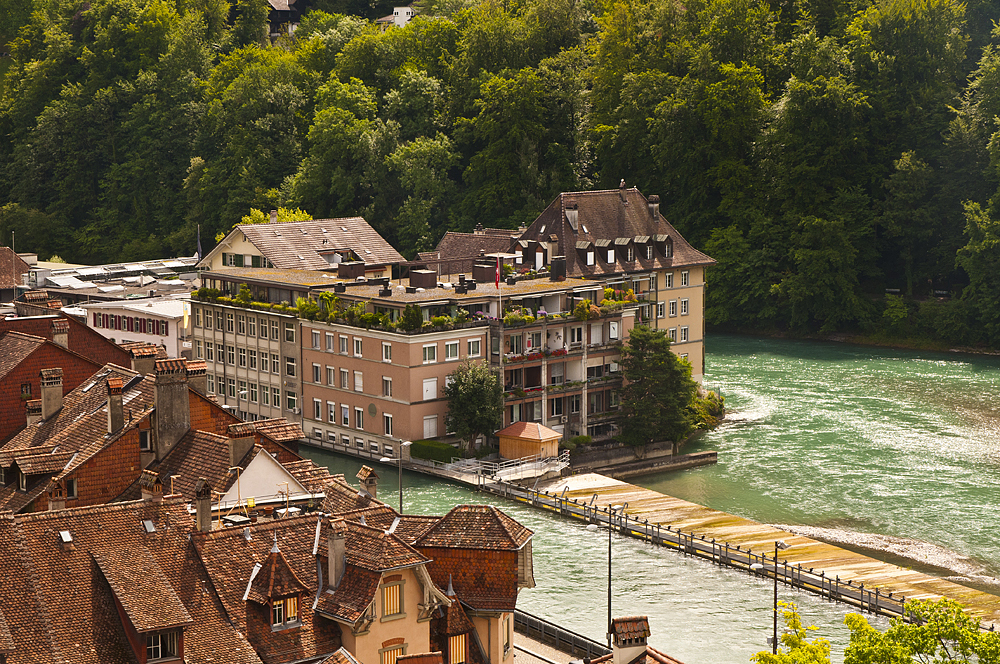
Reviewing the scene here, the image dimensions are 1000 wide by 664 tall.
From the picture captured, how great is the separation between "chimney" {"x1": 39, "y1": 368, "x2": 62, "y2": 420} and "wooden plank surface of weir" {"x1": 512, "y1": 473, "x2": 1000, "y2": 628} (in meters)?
23.8

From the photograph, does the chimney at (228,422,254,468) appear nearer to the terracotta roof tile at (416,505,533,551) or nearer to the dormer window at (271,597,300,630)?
the terracotta roof tile at (416,505,533,551)

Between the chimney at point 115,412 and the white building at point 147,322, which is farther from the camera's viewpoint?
the white building at point 147,322

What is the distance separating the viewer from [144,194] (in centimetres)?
17312

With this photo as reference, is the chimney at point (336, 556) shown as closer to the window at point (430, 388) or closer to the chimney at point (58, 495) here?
the chimney at point (58, 495)

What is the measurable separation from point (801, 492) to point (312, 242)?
4138 cm

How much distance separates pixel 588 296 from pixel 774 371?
26968mm

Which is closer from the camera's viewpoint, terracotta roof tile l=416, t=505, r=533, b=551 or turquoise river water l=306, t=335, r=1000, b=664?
terracotta roof tile l=416, t=505, r=533, b=551

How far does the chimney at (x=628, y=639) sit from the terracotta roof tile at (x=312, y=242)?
71.0 meters

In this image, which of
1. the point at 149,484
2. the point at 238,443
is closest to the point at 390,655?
the point at 238,443

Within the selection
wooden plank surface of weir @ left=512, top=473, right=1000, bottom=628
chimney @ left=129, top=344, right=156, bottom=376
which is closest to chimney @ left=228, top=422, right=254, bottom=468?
chimney @ left=129, top=344, right=156, bottom=376

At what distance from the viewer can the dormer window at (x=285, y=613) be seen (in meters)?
31.1

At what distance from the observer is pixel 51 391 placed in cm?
4700

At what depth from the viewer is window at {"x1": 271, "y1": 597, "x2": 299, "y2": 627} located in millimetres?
31062

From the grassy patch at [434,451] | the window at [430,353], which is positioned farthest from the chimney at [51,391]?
the window at [430,353]
